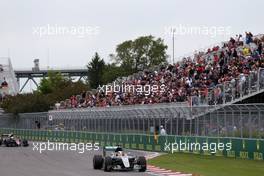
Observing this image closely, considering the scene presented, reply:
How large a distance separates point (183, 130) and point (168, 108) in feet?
6.33

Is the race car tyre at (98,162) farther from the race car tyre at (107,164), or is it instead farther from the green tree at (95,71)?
the green tree at (95,71)

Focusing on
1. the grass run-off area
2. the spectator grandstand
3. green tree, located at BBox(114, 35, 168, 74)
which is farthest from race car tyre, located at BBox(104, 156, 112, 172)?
green tree, located at BBox(114, 35, 168, 74)

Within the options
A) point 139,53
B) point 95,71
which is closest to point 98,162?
point 139,53

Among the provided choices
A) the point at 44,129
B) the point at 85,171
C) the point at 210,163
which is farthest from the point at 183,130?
the point at 44,129

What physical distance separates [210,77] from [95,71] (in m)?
84.2

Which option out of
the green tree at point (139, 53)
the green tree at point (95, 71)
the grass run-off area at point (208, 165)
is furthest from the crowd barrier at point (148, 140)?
the green tree at point (95, 71)

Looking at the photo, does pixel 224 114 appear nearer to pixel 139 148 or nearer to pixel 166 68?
pixel 139 148

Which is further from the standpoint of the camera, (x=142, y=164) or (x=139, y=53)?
(x=139, y=53)

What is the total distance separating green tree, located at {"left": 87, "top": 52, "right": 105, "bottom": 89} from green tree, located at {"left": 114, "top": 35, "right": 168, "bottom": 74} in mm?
9369

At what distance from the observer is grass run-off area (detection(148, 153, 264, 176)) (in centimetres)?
2298

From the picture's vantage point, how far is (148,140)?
38.8 metres

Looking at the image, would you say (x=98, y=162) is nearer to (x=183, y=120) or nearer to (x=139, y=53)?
(x=183, y=120)

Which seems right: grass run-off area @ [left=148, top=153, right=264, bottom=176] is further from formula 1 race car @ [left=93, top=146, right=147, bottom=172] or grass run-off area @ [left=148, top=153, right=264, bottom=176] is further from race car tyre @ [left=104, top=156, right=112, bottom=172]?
race car tyre @ [left=104, top=156, right=112, bottom=172]

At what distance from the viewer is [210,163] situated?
27.2 m
